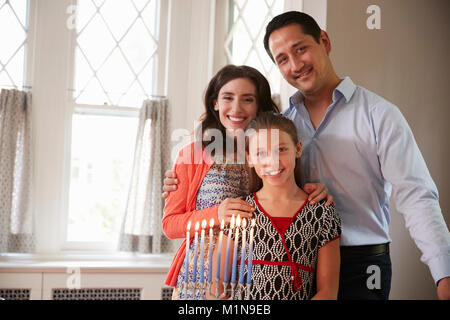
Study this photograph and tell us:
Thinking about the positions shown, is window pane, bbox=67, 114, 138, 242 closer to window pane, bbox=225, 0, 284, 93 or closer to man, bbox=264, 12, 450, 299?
window pane, bbox=225, 0, 284, 93

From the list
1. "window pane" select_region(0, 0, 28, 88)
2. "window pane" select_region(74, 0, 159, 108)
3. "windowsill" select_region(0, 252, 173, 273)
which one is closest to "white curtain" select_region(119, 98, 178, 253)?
"windowsill" select_region(0, 252, 173, 273)

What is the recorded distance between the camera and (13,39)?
3.44 meters

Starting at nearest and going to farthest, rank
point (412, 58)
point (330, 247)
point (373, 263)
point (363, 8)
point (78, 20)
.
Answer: point (330, 247)
point (373, 263)
point (363, 8)
point (412, 58)
point (78, 20)

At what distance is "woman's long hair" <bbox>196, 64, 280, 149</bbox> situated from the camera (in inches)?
64.6

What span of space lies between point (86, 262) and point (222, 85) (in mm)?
2240

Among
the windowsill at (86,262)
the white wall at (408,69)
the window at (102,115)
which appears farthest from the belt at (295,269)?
the window at (102,115)

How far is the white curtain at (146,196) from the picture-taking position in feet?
11.1

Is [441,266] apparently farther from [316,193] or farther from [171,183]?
[171,183]

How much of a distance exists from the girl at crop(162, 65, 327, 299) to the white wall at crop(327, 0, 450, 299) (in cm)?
79

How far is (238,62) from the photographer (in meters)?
3.60

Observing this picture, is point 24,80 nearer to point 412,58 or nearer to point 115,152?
point 115,152

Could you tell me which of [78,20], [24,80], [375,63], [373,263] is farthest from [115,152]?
[373,263]

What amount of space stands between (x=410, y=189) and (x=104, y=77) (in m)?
2.83

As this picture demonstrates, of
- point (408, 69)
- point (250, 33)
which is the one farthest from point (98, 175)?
point (408, 69)
